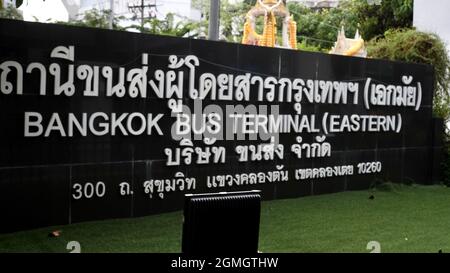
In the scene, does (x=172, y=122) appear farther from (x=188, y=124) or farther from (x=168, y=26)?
(x=168, y=26)

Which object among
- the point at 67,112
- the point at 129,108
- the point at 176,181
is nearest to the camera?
the point at 67,112

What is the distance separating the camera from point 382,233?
5887 millimetres

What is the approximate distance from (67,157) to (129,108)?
2.49 feet

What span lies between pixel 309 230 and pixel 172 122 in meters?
1.69

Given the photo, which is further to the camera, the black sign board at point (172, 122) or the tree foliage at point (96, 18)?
the tree foliage at point (96, 18)

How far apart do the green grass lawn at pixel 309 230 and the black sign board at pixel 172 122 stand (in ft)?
0.68

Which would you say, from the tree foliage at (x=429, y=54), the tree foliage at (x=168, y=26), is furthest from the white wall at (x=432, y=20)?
the tree foliage at (x=168, y=26)

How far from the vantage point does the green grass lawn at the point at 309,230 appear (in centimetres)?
510

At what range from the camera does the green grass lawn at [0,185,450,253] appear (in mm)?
5098

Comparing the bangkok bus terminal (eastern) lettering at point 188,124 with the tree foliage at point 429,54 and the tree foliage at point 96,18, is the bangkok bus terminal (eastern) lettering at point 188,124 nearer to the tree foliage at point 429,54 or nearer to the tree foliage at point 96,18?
the tree foliage at point 429,54

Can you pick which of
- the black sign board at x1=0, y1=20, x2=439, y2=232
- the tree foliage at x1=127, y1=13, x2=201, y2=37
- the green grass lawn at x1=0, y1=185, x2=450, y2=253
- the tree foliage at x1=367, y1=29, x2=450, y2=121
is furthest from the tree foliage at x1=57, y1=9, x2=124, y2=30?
the green grass lawn at x1=0, y1=185, x2=450, y2=253

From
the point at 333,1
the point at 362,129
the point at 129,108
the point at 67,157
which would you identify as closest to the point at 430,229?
the point at 362,129

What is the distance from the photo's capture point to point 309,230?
19.3 ft
